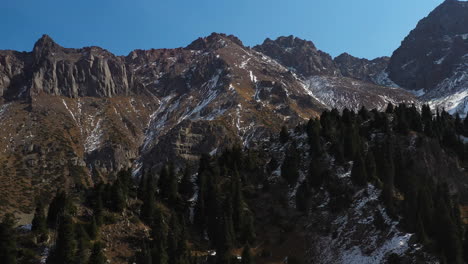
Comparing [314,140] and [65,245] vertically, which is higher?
[314,140]

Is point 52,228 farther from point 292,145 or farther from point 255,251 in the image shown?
point 292,145

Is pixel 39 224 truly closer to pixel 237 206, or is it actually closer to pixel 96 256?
pixel 96 256

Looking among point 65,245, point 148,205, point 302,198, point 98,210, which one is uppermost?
point 302,198

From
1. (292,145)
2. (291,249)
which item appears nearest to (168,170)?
(292,145)

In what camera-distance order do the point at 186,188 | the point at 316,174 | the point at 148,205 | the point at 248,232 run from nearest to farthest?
1. the point at 148,205
2. the point at 248,232
3. the point at 316,174
4. the point at 186,188

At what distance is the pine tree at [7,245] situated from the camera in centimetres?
6306

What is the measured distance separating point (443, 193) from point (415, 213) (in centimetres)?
1133

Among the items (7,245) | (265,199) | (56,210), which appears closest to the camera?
(7,245)

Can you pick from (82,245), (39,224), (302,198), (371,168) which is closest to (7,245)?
(39,224)

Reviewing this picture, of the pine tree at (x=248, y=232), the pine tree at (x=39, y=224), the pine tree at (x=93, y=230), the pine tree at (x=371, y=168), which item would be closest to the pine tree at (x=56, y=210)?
the pine tree at (x=39, y=224)

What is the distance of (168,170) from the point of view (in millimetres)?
120875

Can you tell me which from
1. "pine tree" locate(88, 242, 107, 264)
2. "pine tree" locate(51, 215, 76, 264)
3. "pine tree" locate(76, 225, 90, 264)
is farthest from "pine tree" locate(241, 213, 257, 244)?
"pine tree" locate(51, 215, 76, 264)

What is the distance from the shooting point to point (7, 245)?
2522 inches

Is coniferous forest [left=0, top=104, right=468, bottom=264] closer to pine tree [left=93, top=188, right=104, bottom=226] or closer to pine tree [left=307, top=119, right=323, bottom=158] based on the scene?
pine tree [left=93, top=188, right=104, bottom=226]
